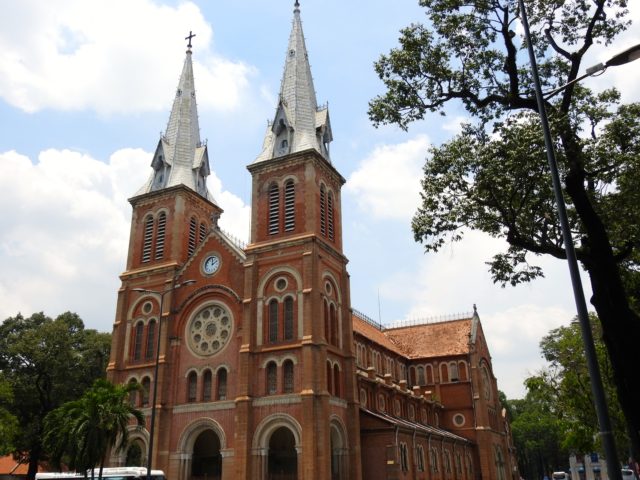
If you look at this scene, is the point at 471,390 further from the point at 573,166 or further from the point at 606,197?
the point at 573,166

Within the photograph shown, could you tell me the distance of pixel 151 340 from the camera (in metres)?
44.4

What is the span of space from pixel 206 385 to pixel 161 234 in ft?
42.2

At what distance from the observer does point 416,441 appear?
45375 millimetres

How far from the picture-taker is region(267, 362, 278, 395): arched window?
38.6 metres

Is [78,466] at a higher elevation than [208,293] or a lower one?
lower

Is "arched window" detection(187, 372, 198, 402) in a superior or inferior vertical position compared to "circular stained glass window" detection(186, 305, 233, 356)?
inferior

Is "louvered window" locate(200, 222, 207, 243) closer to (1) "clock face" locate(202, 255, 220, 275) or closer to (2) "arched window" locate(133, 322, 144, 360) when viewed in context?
(1) "clock face" locate(202, 255, 220, 275)

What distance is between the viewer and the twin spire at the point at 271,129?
151ft

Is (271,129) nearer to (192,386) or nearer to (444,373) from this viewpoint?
(192,386)

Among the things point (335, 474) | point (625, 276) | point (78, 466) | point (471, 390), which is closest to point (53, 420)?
point (78, 466)

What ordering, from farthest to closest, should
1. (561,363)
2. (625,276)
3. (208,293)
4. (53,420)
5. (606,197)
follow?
(208,293), (561,363), (53,420), (625,276), (606,197)

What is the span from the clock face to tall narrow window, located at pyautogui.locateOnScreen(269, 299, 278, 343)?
5637 mm

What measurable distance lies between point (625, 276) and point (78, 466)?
25.2 m

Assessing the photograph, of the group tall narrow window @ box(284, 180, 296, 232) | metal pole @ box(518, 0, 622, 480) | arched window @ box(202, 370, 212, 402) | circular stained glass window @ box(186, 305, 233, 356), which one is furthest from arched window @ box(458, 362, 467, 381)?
metal pole @ box(518, 0, 622, 480)
